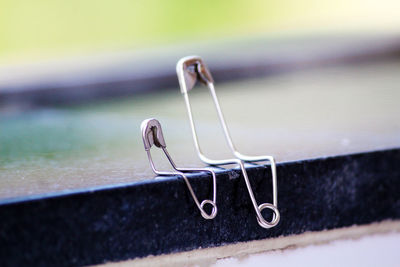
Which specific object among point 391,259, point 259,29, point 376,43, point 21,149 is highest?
point 259,29

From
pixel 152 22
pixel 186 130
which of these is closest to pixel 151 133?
pixel 186 130

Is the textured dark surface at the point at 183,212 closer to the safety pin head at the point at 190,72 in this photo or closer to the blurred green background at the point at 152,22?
the safety pin head at the point at 190,72

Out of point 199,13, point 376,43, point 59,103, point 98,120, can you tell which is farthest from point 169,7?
point 98,120

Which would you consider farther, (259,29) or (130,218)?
(259,29)

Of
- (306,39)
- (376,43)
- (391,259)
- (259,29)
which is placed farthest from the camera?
(259,29)

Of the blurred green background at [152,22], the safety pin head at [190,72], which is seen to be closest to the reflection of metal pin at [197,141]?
the safety pin head at [190,72]

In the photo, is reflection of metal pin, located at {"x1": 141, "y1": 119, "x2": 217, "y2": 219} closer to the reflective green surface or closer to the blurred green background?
the reflective green surface

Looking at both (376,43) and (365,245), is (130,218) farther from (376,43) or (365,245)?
(376,43)
